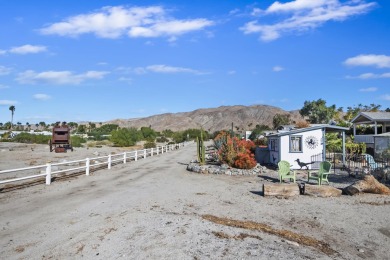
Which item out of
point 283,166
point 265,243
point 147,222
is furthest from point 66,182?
point 265,243

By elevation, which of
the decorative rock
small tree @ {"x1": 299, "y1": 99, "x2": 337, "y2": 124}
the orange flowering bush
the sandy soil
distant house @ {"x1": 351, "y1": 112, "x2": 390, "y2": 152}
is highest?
small tree @ {"x1": 299, "y1": 99, "x2": 337, "y2": 124}

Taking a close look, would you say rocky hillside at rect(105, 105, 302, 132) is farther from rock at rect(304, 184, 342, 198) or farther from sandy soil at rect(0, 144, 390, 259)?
sandy soil at rect(0, 144, 390, 259)

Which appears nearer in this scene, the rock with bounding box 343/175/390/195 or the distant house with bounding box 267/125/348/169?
the rock with bounding box 343/175/390/195

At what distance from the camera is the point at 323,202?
10.9 metres

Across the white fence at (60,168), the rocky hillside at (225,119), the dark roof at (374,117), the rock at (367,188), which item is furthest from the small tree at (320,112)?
the rocky hillside at (225,119)

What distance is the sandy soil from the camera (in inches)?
234

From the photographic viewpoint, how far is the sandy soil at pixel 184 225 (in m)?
5.93

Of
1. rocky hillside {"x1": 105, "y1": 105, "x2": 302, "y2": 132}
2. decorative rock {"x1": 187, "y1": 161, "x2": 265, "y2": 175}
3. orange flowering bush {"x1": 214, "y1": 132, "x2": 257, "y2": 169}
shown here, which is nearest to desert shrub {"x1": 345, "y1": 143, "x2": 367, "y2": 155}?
orange flowering bush {"x1": 214, "y1": 132, "x2": 257, "y2": 169}

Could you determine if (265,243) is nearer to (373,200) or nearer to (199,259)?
(199,259)

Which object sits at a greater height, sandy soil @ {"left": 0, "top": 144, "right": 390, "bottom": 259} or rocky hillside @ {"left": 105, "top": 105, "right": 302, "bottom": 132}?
rocky hillside @ {"left": 105, "top": 105, "right": 302, "bottom": 132}

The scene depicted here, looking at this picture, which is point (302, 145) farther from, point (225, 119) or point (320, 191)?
point (225, 119)

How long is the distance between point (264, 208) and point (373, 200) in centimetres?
406

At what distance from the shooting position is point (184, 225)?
23.8 feet

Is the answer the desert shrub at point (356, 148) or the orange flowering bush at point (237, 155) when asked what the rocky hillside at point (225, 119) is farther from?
the orange flowering bush at point (237, 155)
